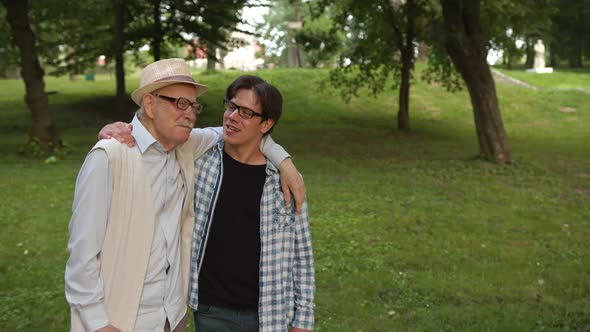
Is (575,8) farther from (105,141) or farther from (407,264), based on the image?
(105,141)

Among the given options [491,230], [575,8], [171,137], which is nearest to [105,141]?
[171,137]

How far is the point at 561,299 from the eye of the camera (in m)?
7.05

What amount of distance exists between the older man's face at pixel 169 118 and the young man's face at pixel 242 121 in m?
0.23

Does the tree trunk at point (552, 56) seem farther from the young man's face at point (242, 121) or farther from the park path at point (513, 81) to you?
the young man's face at point (242, 121)

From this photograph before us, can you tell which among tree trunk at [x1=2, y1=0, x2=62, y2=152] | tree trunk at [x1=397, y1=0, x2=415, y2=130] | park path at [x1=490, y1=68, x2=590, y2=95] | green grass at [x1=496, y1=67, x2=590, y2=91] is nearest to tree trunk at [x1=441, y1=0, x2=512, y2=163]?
tree trunk at [x1=397, y1=0, x2=415, y2=130]

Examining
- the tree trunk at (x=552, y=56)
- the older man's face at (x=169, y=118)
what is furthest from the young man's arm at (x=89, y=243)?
the tree trunk at (x=552, y=56)

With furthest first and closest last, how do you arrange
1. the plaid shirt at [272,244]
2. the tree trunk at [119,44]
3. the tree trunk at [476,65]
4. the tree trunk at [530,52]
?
the tree trunk at [530,52] → the tree trunk at [119,44] → the tree trunk at [476,65] → the plaid shirt at [272,244]

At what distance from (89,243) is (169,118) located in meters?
0.67

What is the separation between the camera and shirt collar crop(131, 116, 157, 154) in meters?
2.95

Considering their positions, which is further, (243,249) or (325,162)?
(325,162)

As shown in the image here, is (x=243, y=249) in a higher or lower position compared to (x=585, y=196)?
higher

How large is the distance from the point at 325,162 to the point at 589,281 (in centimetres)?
1022

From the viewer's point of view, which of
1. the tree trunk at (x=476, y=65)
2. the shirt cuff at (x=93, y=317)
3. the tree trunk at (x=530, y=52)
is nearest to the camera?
the shirt cuff at (x=93, y=317)

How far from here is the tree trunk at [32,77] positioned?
56.6 feet
